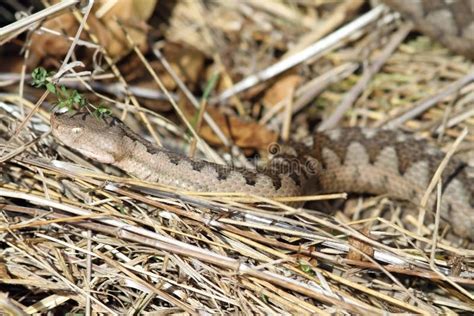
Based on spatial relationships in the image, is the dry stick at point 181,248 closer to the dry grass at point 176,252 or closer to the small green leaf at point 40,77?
the dry grass at point 176,252

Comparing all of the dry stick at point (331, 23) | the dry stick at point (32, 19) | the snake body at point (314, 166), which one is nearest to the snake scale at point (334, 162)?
the snake body at point (314, 166)

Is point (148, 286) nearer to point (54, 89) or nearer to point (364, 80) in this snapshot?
point (54, 89)

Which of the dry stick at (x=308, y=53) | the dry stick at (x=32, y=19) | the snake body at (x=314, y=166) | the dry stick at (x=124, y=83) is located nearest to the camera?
the dry stick at (x=32, y=19)

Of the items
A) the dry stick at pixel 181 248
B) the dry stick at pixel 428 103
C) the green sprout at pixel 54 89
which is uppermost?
the dry stick at pixel 428 103

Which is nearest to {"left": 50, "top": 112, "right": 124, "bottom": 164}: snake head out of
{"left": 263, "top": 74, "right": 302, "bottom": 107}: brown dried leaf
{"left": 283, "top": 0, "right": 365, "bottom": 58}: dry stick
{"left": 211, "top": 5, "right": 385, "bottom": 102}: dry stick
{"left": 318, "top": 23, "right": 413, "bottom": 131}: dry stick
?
{"left": 211, "top": 5, "right": 385, "bottom": 102}: dry stick

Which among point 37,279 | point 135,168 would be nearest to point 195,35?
point 135,168

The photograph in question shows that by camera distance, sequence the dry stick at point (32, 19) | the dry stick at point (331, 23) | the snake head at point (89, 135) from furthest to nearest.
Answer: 1. the dry stick at point (331, 23)
2. the snake head at point (89, 135)
3. the dry stick at point (32, 19)

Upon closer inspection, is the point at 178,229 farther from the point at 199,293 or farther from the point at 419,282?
the point at 419,282
